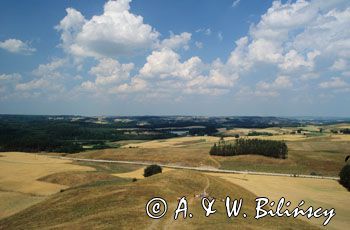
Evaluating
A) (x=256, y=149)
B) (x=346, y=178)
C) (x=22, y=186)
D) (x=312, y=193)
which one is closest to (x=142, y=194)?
(x=312, y=193)

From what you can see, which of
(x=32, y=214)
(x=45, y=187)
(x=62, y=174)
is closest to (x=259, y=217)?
(x=32, y=214)

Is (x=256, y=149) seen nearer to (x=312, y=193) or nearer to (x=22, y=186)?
(x=312, y=193)

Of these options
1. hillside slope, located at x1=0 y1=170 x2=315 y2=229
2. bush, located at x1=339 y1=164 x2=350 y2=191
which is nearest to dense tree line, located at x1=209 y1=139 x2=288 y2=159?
bush, located at x1=339 y1=164 x2=350 y2=191

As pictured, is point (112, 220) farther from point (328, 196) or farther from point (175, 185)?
point (328, 196)

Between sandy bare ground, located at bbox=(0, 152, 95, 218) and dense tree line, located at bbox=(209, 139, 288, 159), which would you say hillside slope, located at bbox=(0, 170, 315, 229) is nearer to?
sandy bare ground, located at bbox=(0, 152, 95, 218)

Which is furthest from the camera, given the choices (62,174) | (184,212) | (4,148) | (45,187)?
(4,148)

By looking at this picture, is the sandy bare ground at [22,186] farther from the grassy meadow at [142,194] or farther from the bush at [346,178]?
the bush at [346,178]

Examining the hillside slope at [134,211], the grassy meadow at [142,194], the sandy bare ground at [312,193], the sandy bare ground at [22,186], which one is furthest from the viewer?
the sandy bare ground at [22,186]

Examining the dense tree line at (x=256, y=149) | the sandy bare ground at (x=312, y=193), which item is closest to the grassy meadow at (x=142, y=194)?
the sandy bare ground at (x=312, y=193)

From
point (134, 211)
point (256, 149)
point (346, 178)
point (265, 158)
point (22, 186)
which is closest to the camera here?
point (134, 211)
